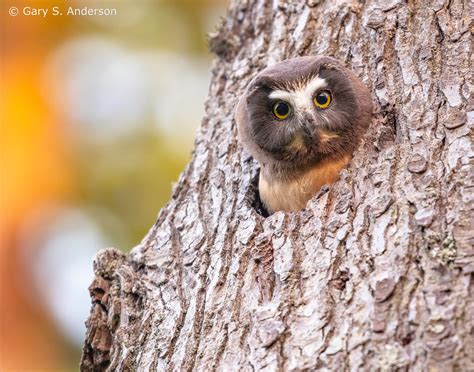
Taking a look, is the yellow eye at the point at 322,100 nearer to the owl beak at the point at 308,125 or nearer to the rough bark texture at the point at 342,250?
the owl beak at the point at 308,125

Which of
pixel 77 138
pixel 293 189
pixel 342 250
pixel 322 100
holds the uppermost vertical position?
pixel 77 138

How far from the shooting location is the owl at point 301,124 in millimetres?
4027

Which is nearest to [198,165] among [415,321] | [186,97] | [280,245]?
[280,245]

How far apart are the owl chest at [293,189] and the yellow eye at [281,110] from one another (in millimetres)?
412

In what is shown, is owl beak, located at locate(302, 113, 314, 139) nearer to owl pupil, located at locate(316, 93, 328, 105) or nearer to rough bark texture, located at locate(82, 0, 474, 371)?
owl pupil, located at locate(316, 93, 328, 105)

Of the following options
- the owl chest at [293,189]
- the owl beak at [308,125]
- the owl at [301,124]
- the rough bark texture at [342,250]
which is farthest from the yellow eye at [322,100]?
the owl chest at [293,189]

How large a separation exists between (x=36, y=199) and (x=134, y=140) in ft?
5.18

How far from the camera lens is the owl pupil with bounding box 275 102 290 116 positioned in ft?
14.1

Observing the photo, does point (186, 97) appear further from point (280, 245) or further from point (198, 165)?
point (280, 245)

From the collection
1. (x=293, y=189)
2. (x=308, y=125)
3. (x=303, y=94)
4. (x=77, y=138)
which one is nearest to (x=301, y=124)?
(x=308, y=125)

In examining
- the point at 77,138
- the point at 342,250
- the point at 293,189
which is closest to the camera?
the point at 342,250

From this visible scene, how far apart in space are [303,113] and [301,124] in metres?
0.07

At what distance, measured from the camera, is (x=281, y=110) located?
4.32m

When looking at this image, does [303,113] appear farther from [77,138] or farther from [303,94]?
[77,138]
